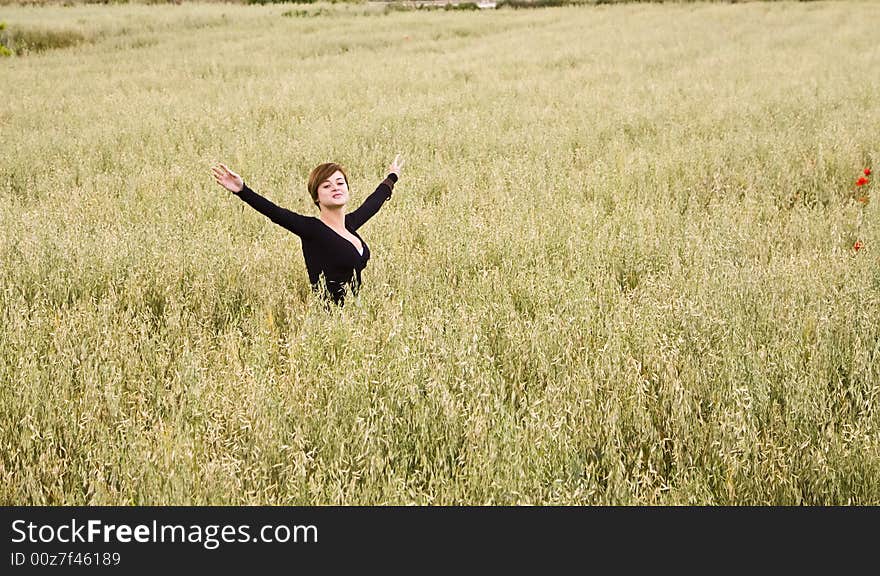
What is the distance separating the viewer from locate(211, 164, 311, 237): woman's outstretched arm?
2.33 m

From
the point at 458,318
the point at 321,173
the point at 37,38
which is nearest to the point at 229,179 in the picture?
the point at 321,173

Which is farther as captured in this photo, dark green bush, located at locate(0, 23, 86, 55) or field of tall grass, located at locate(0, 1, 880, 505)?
dark green bush, located at locate(0, 23, 86, 55)

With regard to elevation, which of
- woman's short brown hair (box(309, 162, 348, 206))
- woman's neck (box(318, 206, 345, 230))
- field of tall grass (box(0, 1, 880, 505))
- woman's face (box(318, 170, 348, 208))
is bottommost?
field of tall grass (box(0, 1, 880, 505))

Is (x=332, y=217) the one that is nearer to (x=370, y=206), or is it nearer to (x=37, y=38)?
(x=370, y=206)

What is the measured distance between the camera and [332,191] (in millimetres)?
2660

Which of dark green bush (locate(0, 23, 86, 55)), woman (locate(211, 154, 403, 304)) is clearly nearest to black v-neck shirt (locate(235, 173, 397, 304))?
woman (locate(211, 154, 403, 304))

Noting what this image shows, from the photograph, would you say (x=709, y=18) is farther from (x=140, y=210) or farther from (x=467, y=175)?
(x=140, y=210)

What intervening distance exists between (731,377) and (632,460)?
491 mm

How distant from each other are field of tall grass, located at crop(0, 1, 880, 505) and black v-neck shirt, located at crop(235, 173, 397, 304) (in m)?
0.12

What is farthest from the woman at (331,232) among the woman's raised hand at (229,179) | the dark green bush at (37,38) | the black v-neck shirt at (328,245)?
the dark green bush at (37,38)

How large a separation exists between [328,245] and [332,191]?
22cm

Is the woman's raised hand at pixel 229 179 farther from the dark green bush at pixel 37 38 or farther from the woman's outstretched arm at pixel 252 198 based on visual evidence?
the dark green bush at pixel 37 38

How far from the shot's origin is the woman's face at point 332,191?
8.70 feet

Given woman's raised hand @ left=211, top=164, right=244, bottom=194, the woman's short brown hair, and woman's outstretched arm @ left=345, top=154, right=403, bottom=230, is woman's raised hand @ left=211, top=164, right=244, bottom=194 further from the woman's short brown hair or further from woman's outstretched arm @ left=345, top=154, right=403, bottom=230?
woman's outstretched arm @ left=345, top=154, right=403, bottom=230
